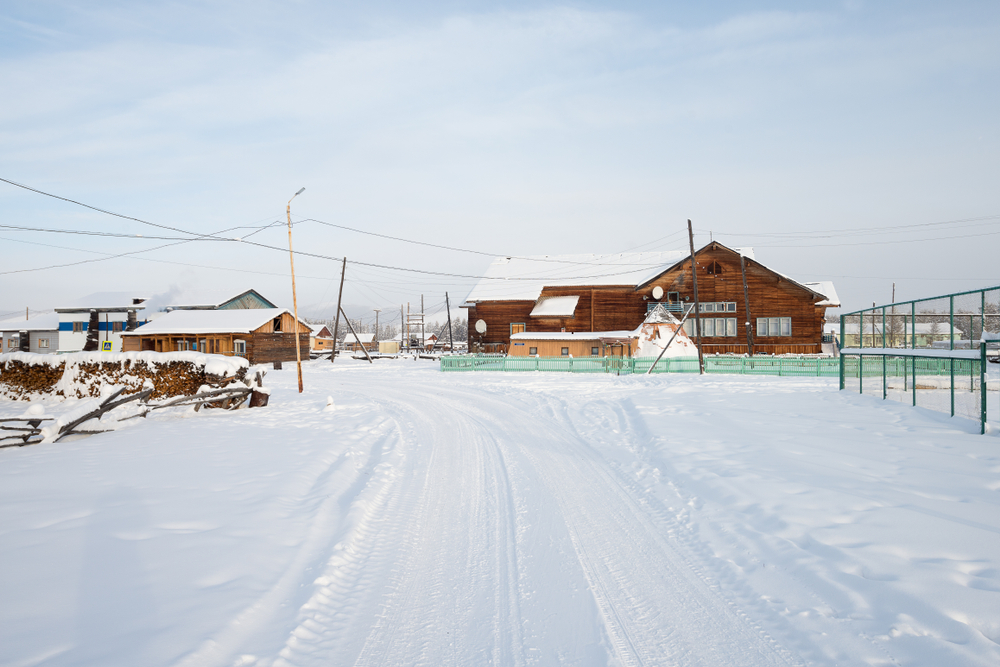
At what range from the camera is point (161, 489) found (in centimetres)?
735

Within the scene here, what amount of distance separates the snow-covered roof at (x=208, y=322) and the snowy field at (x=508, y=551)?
34.1 meters

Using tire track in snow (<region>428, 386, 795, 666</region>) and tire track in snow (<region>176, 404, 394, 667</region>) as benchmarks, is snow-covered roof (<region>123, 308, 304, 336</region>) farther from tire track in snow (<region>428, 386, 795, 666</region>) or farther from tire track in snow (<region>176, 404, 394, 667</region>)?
tire track in snow (<region>428, 386, 795, 666</region>)

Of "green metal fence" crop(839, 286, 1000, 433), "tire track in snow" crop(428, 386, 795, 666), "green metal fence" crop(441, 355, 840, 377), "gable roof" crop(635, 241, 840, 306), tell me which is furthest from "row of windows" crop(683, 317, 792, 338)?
"tire track in snow" crop(428, 386, 795, 666)

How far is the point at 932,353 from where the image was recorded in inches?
459

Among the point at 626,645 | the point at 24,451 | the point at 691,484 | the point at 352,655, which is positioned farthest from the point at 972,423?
the point at 24,451

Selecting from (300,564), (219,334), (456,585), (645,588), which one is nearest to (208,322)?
(219,334)

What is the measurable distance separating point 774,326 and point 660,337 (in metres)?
14.0

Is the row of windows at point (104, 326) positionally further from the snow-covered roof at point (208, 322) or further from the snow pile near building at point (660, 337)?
the snow pile near building at point (660, 337)

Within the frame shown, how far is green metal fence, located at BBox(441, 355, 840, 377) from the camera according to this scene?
27172 millimetres

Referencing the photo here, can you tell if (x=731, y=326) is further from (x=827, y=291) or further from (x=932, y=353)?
(x=932, y=353)

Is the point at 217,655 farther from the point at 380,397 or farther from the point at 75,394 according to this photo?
the point at 75,394

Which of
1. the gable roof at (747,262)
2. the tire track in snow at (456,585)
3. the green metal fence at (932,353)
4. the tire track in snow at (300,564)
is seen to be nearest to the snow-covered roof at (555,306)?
the gable roof at (747,262)

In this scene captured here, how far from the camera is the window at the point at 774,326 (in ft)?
138

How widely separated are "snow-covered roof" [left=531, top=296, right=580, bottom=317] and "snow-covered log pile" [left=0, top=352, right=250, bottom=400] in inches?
1269
